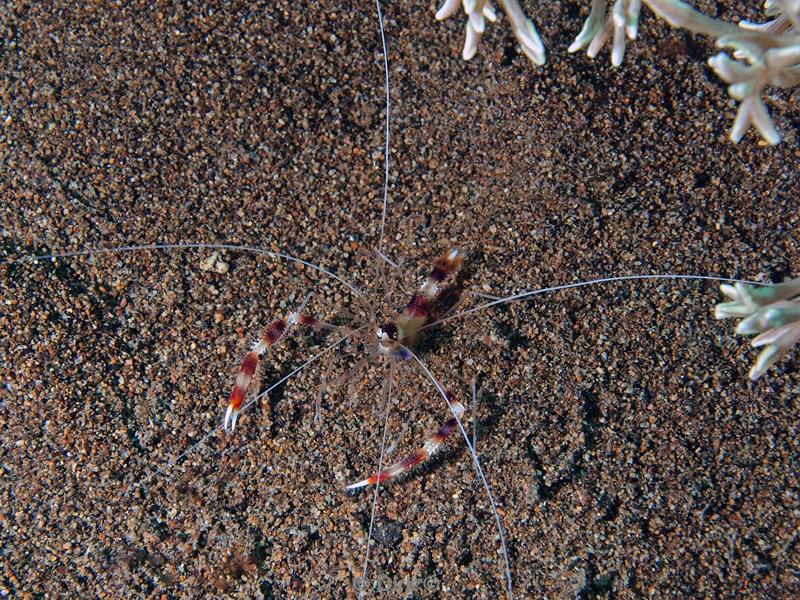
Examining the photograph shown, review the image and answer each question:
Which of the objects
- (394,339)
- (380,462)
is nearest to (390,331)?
(394,339)

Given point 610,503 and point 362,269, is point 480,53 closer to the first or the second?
point 362,269

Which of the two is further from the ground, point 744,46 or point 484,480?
point 744,46

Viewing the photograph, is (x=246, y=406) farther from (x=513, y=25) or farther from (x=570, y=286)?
(x=513, y=25)

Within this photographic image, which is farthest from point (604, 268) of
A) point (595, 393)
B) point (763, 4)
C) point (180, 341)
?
point (180, 341)

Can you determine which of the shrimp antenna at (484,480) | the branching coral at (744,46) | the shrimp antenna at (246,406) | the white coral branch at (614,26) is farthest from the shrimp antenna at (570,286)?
the white coral branch at (614,26)

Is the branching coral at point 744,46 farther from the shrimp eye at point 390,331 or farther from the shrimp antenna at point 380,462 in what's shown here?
the shrimp antenna at point 380,462

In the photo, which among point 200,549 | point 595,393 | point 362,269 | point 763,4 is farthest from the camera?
point 763,4
